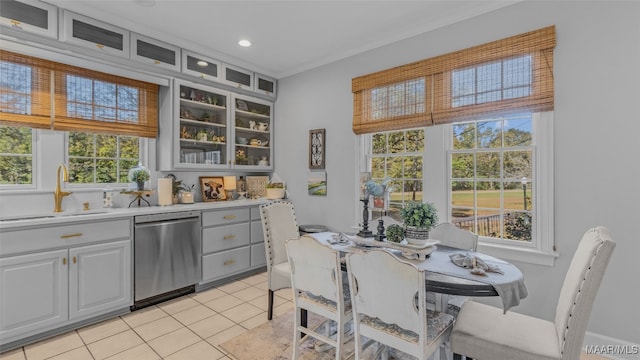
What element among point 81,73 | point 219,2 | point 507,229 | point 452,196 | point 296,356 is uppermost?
point 219,2

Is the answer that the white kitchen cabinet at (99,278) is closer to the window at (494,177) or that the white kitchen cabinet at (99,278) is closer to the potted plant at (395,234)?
the potted plant at (395,234)

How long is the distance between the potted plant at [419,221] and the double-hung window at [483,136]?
109 centimetres

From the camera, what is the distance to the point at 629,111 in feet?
7.12

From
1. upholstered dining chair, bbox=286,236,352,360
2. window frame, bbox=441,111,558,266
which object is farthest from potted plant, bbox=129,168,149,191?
window frame, bbox=441,111,558,266

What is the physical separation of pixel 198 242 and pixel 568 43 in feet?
13.2

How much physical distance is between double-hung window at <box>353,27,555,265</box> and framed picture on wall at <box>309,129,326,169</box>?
33.1 inches

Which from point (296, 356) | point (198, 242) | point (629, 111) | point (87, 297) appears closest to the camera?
point (296, 356)

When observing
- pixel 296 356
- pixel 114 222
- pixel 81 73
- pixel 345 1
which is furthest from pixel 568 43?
pixel 81 73

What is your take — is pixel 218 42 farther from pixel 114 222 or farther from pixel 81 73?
pixel 114 222

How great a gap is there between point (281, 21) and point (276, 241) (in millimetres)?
2235

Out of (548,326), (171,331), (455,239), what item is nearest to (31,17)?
(171,331)

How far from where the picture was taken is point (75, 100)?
118 inches

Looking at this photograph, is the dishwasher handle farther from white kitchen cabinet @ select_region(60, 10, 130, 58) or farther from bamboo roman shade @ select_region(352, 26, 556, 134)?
bamboo roman shade @ select_region(352, 26, 556, 134)

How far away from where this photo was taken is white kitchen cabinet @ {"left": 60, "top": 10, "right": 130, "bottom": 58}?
2.79 metres
